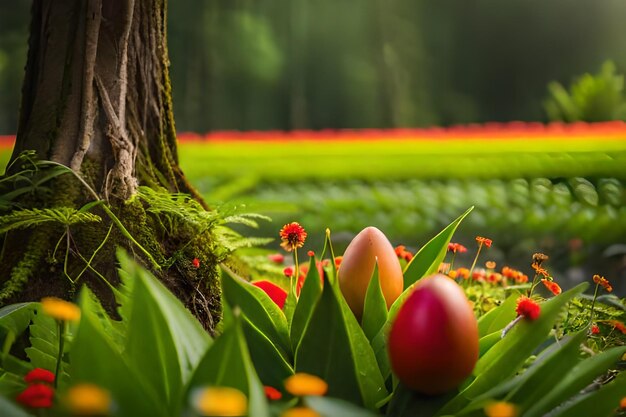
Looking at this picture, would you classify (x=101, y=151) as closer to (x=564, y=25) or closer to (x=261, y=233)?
(x=261, y=233)

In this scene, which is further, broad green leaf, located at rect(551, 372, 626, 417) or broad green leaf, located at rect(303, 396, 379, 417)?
broad green leaf, located at rect(551, 372, 626, 417)

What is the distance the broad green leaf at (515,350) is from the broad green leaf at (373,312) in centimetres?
16

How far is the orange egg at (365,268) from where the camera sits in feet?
3.24

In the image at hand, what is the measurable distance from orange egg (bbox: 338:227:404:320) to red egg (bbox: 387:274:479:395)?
0.79 ft

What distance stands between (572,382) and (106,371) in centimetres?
46

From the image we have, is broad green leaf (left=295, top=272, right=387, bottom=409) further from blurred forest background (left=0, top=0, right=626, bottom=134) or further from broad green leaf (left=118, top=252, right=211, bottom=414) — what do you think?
Result: blurred forest background (left=0, top=0, right=626, bottom=134)

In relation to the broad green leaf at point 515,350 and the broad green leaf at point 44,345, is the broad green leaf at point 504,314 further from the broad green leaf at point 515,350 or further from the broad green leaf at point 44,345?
the broad green leaf at point 44,345

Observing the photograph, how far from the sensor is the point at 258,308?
2.98 feet

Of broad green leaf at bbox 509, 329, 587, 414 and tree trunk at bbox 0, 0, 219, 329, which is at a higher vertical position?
tree trunk at bbox 0, 0, 219, 329

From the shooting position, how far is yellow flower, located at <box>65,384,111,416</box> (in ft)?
1.54

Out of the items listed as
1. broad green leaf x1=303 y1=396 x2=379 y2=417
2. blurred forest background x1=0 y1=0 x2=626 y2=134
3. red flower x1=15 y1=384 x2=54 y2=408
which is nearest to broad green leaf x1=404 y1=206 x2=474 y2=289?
broad green leaf x1=303 y1=396 x2=379 y2=417

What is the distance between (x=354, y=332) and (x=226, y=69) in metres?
7.96

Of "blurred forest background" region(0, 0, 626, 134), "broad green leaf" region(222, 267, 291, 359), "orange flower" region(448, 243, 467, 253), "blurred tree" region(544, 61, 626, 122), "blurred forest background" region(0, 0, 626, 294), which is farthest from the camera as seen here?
"blurred forest background" region(0, 0, 626, 134)

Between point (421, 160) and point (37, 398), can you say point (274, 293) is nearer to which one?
point (37, 398)
